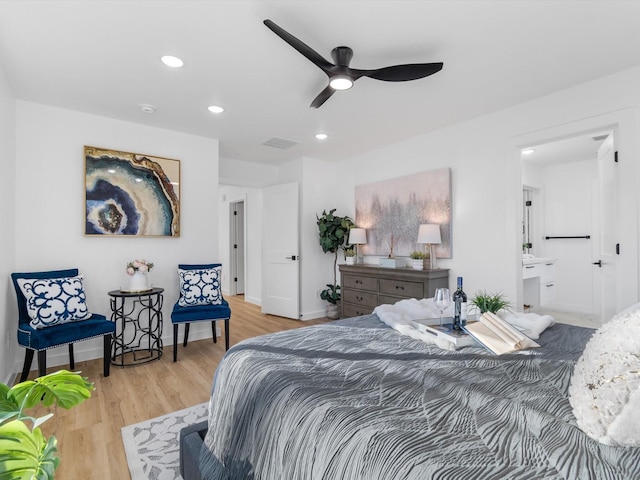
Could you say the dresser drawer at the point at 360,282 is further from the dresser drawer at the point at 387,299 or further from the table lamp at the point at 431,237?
the table lamp at the point at 431,237

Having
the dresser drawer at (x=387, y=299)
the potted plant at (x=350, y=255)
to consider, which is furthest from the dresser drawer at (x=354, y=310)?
the potted plant at (x=350, y=255)

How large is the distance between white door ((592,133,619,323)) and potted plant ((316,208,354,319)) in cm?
291

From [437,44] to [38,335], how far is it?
3.58 m

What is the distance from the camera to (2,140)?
8.67 feet

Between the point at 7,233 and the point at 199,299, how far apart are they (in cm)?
168

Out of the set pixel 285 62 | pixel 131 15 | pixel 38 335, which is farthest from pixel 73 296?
pixel 285 62

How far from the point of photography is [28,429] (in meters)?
0.51

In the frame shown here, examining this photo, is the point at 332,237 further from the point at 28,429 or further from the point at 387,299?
the point at 28,429

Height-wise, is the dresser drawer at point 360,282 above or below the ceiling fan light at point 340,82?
below

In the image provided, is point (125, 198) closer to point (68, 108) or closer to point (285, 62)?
point (68, 108)

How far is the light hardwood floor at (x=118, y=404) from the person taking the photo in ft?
5.95

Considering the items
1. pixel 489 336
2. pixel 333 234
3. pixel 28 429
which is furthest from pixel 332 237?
pixel 28 429

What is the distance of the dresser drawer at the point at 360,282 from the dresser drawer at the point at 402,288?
13 centimetres

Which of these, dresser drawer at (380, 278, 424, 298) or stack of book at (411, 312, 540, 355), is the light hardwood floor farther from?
dresser drawer at (380, 278, 424, 298)
